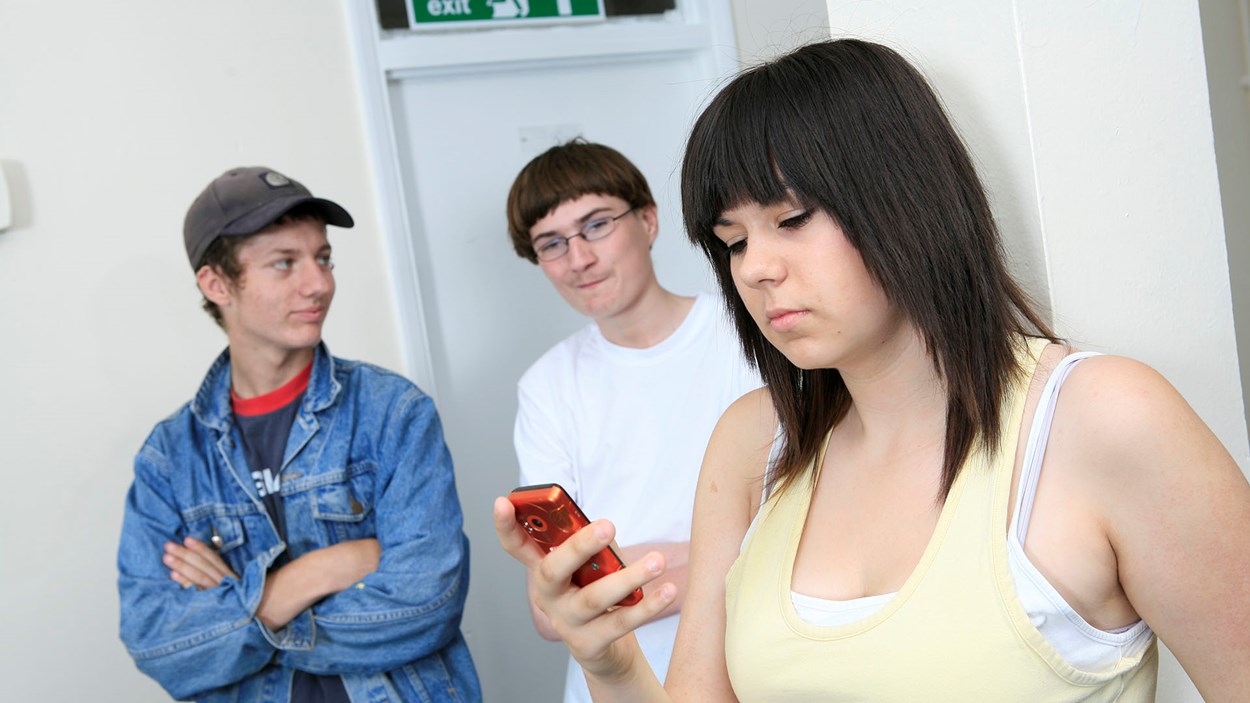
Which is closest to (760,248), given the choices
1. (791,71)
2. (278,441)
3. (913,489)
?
(791,71)

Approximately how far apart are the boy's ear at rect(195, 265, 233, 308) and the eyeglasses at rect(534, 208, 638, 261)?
67 centimetres

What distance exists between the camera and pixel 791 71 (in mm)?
1184

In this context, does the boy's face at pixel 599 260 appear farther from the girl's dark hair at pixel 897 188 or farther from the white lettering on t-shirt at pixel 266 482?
the girl's dark hair at pixel 897 188

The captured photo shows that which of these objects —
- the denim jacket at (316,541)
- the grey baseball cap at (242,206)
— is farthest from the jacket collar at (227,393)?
the grey baseball cap at (242,206)

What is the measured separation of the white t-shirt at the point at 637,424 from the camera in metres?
2.14

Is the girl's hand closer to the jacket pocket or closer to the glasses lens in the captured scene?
the jacket pocket

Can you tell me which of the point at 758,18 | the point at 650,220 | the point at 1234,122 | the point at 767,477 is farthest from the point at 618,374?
the point at 1234,122

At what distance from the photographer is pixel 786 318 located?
1167 mm

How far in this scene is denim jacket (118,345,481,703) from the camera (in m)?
2.06

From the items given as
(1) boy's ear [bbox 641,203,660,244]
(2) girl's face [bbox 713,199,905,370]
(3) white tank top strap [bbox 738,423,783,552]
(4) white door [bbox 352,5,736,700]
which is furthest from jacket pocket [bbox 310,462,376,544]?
(2) girl's face [bbox 713,199,905,370]

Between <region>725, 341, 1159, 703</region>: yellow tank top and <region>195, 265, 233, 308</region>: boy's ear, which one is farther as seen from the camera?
<region>195, 265, 233, 308</region>: boy's ear

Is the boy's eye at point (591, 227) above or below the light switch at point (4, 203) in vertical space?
below

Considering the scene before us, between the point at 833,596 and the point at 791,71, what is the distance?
0.56m

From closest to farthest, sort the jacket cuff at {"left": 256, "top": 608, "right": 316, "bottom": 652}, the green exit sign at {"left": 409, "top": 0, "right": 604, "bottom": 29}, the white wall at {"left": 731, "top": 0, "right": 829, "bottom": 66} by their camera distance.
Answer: the jacket cuff at {"left": 256, "top": 608, "right": 316, "bottom": 652}, the green exit sign at {"left": 409, "top": 0, "right": 604, "bottom": 29}, the white wall at {"left": 731, "top": 0, "right": 829, "bottom": 66}
